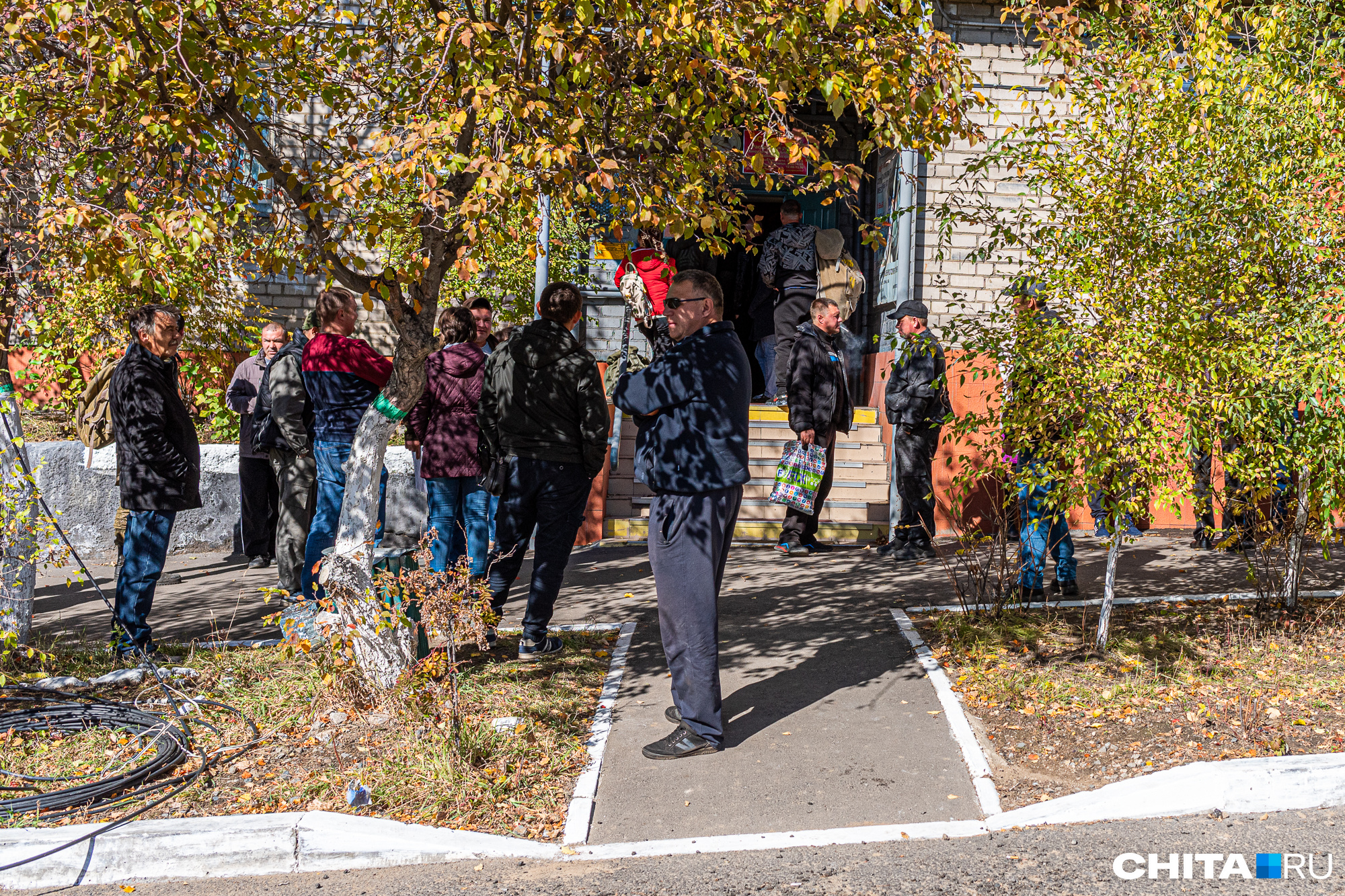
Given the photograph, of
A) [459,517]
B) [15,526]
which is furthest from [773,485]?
[15,526]

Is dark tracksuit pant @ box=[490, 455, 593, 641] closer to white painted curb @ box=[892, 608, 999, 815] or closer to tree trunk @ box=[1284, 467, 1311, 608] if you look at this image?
white painted curb @ box=[892, 608, 999, 815]

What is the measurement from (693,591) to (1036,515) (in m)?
3.13

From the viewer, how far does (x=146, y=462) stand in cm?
600

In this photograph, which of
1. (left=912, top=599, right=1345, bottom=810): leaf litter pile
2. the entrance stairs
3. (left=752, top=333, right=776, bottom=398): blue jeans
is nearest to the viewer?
(left=912, top=599, right=1345, bottom=810): leaf litter pile

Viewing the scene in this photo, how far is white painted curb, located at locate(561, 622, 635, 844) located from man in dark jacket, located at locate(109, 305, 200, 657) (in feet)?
8.49

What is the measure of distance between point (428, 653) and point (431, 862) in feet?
5.95

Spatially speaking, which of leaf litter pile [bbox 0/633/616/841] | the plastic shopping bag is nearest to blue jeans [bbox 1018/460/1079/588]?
the plastic shopping bag

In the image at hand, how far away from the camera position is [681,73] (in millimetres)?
5531

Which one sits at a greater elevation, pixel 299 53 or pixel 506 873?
pixel 299 53

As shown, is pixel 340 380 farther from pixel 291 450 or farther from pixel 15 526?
pixel 15 526

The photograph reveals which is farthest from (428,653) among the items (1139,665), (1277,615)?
(1277,615)

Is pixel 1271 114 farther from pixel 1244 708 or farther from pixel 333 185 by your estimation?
pixel 333 185

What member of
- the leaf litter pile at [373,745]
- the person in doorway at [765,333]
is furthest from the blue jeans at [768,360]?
the leaf litter pile at [373,745]

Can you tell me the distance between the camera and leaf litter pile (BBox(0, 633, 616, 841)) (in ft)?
13.8
